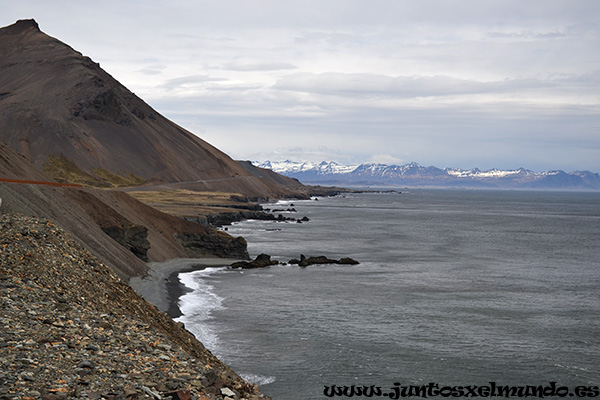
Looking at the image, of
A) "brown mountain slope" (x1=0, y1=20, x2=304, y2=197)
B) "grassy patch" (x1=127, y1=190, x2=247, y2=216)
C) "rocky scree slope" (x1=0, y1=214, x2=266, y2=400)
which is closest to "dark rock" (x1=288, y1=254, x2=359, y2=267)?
"grassy patch" (x1=127, y1=190, x2=247, y2=216)

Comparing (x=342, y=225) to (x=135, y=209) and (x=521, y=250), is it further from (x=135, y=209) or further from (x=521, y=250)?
(x=135, y=209)

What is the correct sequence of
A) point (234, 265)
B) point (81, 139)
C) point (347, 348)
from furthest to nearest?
1. point (81, 139)
2. point (234, 265)
3. point (347, 348)

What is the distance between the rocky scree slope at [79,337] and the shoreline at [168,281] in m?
11.5

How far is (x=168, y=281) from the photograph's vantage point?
44.3 metres

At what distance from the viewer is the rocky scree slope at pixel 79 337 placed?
45.5 feet

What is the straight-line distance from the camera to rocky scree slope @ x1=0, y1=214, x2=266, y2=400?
45.5 ft

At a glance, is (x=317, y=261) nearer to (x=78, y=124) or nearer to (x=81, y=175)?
(x=81, y=175)

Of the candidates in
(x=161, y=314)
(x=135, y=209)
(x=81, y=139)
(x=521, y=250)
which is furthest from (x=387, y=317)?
(x=81, y=139)

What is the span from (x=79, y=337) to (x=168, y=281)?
2828cm

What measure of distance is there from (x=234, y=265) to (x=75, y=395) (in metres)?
42.4

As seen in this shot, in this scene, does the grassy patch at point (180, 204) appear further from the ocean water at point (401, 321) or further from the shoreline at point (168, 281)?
the shoreline at point (168, 281)

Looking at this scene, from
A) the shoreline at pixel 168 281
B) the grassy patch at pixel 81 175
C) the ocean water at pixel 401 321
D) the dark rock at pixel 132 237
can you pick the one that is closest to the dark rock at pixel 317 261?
the ocean water at pixel 401 321

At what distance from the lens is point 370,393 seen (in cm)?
2333

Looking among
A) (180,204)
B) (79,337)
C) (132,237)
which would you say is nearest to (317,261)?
(132,237)
